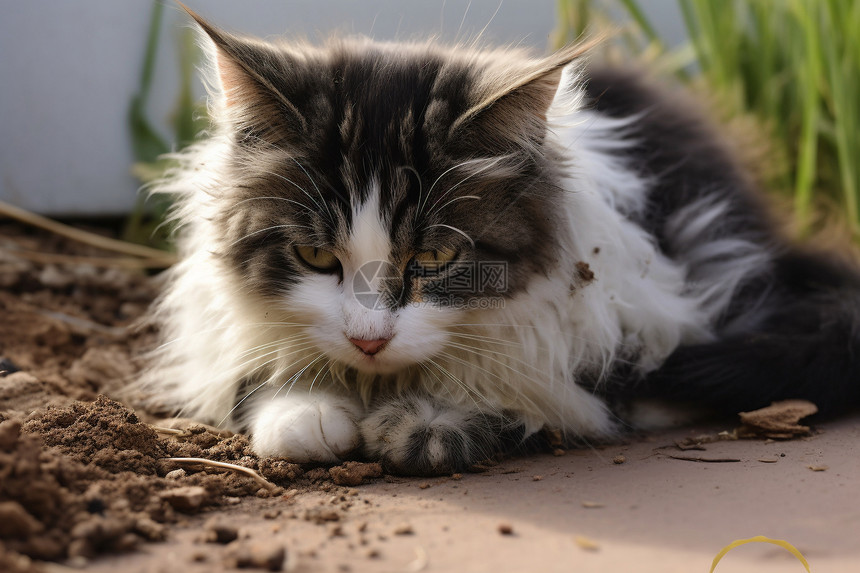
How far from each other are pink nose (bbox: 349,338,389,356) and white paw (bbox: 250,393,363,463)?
22 centimetres

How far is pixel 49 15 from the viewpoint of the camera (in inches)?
127

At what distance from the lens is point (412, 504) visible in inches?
→ 52.4

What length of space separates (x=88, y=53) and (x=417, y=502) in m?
2.92

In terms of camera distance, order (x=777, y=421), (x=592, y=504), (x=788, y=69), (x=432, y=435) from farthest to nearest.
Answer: (x=788, y=69) → (x=777, y=421) → (x=432, y=435) → (x=592, y=504)

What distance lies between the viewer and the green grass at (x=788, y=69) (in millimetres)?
2604

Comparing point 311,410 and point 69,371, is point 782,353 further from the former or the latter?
point 69,371

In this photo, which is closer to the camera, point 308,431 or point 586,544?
point 586,544

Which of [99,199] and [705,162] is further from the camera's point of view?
[99,199]

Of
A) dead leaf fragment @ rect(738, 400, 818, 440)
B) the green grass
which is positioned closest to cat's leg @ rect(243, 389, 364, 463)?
dead leaf fragment @ rect(738, 400, 818, 440)

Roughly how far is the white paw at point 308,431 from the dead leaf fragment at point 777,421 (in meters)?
0.92

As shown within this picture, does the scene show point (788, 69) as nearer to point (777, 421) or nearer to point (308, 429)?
point (777, 421)

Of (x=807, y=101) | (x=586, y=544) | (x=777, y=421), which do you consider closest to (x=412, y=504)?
(x=586, y=544)

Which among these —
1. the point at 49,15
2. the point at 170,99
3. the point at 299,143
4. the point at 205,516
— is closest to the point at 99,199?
the point at 170,99

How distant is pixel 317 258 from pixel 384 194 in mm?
212
